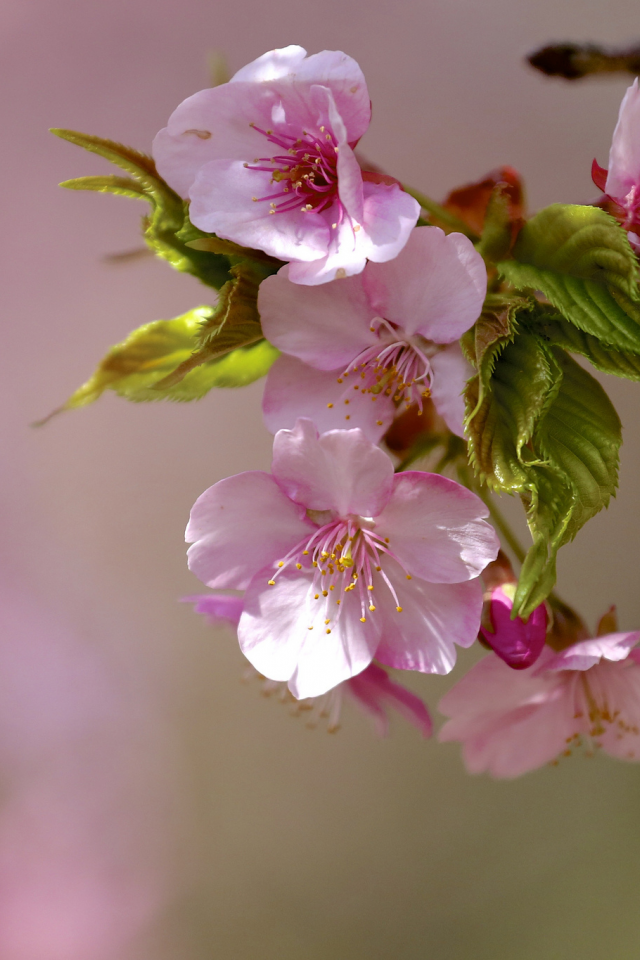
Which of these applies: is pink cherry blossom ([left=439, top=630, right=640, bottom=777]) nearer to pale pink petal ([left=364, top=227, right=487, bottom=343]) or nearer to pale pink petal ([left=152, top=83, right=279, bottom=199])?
pale pink petal ([left=364, top=227, right=487, bottom=343])

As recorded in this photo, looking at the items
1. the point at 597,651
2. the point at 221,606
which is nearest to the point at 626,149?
the point at 597,651

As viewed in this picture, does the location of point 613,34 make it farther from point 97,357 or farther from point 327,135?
point 97,357

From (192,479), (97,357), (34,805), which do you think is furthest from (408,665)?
(34,805)

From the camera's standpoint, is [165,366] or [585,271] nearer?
[585,271]

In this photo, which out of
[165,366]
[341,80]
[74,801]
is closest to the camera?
[341,80]

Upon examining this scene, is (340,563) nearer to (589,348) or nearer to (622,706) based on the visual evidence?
(589,348)

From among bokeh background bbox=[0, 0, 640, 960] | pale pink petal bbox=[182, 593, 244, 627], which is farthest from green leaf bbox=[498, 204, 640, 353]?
bokeh background bbox=[0, 0, 640, 960]
